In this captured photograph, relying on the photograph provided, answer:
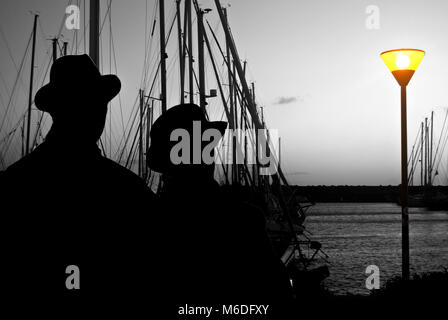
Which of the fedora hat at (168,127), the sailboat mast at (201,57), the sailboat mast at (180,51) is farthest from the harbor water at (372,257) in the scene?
the fedora hat at (168,127)

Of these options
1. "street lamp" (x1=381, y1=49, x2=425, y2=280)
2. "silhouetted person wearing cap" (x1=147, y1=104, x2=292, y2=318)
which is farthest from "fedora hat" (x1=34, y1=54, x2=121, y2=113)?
"street lamp" (x1=381, y1=49, x2=425, y2=280)

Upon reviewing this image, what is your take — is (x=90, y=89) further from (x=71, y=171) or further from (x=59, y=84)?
(x=71, y=171)

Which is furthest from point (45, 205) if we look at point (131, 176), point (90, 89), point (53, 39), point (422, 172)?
point (422, 172)

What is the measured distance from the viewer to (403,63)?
745 centimetres

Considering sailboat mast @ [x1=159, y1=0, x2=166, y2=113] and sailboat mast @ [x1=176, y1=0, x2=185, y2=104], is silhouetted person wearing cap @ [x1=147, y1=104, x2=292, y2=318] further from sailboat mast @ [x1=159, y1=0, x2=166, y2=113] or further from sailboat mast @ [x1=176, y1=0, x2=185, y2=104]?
sailboat mast @ [x1=176, y1=0, x2=185, y2=104]

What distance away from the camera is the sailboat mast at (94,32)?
367 inches

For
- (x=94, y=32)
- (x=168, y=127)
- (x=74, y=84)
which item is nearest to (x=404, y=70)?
(x=94, y=32)

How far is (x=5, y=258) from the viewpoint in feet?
6.64

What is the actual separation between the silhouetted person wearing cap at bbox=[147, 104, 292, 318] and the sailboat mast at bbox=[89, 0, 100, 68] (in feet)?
22.8

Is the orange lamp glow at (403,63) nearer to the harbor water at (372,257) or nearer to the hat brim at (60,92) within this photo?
the hat brim at (60,92)

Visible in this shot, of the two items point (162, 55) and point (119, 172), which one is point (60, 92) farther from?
point (162, 55)

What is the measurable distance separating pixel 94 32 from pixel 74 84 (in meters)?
7.58
